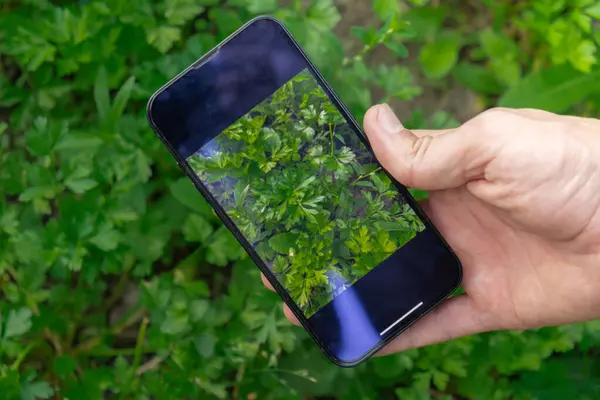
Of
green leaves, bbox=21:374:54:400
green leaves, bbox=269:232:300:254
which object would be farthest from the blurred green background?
green leaves, bbox=269:232:300:254

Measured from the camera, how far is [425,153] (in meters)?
1.55

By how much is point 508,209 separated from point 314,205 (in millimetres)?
500

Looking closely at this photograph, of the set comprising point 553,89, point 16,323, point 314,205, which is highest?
point 16,323

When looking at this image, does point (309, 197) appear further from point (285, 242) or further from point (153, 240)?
point (153, 240)

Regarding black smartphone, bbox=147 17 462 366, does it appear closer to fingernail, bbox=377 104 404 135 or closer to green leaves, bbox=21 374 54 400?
fingernail, bbox=377 104 404 135

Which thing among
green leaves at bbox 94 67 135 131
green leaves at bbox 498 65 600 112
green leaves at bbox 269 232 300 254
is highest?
green leaves at bbox 94 67 135 131

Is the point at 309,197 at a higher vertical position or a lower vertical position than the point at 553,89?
higher

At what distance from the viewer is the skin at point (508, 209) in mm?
1512

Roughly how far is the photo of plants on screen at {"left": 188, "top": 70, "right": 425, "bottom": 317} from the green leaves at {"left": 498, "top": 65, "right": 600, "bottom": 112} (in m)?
0.88

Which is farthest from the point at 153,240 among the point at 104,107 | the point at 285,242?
the point at 285,242

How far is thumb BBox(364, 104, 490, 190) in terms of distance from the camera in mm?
1519

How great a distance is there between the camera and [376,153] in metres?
1.64

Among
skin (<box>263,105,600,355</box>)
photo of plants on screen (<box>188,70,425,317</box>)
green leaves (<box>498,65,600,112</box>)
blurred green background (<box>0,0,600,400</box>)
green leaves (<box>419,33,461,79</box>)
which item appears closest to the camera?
skin (<box>263,105,600,355</box>)

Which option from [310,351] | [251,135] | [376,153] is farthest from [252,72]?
[310,351]
